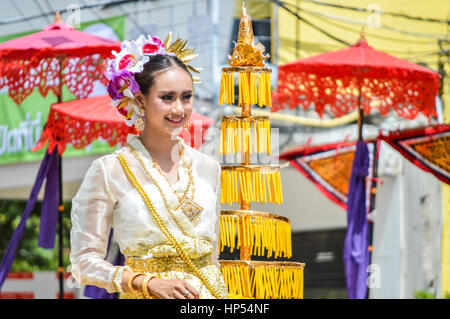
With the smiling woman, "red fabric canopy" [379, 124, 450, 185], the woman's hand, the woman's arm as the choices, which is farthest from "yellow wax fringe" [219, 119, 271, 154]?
"red fabric canopy" [379, 124, 450, 185]

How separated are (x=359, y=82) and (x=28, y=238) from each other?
6.65 metres

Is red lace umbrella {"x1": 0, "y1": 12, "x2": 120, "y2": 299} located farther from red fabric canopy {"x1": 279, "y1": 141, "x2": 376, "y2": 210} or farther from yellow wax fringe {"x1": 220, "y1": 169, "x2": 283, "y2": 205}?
yellow wax fringe {"x1": 220, "y1": 169, "x2": 283, "y2": 205}

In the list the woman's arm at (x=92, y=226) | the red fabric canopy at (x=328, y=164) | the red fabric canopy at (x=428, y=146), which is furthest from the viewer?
the red fabric canopy at (x=328, y=164)

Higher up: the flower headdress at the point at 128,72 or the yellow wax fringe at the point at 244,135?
the flower headdress at the point at 128,72

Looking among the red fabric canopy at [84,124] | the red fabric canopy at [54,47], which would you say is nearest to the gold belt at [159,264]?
the red fabric canopy at [84,124]

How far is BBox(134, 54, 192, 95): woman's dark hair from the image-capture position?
222 cm

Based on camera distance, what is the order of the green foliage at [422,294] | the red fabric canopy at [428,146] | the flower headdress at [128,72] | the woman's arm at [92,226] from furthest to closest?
the green foliage at [422,294] → the red fabric canopy at [428,146] → the flower headdress at [128,72] → the woman's arm at [92,226]

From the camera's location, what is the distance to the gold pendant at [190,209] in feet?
7.16

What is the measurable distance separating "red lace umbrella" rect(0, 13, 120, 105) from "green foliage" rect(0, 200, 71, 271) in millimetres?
4696

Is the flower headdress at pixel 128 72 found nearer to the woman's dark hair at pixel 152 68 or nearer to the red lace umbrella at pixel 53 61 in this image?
the woman's dark hair at pixel 152 68

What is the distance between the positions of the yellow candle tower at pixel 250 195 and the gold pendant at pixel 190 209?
15.1 inches

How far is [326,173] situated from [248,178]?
338 centimetres
